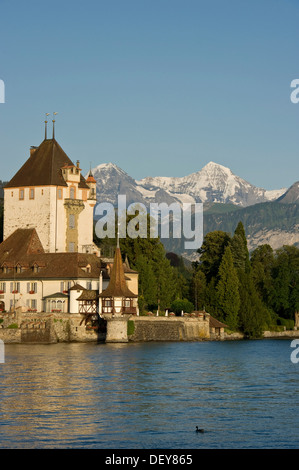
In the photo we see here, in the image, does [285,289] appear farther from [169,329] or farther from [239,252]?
[169,329]

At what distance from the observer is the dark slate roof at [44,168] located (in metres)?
104

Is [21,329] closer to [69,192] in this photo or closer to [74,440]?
[69,192]

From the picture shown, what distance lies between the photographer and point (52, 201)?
103 meters

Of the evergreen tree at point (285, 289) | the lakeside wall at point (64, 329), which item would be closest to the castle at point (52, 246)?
the lakeside wall at point (64, 329)

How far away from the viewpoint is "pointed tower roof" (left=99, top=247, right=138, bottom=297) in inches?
3551

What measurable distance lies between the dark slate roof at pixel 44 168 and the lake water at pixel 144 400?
28.8 m

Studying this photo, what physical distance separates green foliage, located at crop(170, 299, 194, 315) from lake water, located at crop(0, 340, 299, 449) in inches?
1110

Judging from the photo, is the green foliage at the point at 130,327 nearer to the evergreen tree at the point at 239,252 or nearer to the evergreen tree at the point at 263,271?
the evergreen tree at the point at 239,252

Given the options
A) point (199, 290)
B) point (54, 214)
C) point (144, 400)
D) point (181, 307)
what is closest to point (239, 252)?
point (199, 290)

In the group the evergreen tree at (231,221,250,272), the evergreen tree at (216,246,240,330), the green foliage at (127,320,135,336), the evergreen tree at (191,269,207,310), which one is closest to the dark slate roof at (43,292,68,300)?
the green foliage at (127,320,135,336)

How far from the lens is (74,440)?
38.5 metres

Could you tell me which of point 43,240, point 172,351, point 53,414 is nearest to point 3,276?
point 43,240
